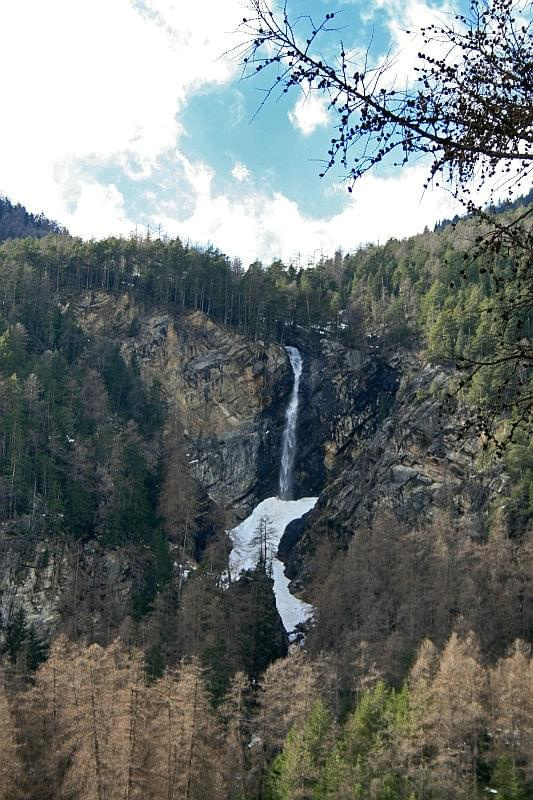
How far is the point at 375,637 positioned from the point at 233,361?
151ft

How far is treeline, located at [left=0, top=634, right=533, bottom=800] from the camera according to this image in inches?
1007

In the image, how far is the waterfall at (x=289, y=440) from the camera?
3103 inches

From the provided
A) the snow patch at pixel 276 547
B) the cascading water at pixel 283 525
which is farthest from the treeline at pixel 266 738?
the snow patch at pixel 276 547

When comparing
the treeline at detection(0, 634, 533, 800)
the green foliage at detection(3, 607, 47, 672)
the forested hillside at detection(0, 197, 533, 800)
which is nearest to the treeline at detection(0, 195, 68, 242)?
the forested hillside at detection(0, 197, 533, 800)

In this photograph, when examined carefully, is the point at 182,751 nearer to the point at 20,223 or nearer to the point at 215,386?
the point at 215,386

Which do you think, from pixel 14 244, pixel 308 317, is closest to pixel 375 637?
pixel 308 317

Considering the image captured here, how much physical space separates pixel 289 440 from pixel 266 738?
51.2m

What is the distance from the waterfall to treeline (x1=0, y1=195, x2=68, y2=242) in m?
108

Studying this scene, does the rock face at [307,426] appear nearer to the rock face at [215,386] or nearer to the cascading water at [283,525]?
the rock face at [215,386]

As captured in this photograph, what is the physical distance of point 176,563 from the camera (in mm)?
62219

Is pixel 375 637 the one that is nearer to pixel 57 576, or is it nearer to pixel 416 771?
pixel 416 771

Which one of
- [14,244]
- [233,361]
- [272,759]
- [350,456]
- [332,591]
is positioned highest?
[14,244]

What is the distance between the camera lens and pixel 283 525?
242ft

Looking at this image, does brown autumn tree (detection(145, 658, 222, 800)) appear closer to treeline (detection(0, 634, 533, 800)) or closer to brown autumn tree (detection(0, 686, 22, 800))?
treeline (detection(0, 634, 533, 800))
